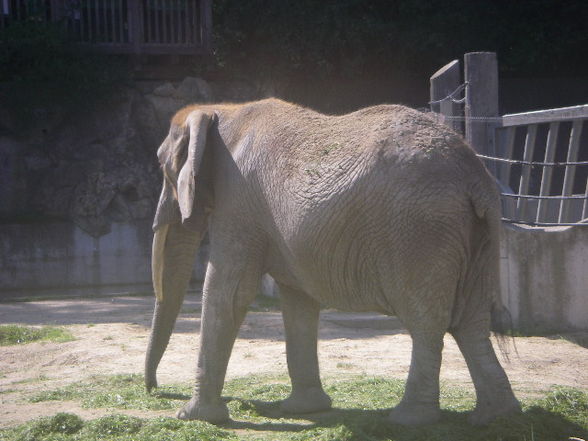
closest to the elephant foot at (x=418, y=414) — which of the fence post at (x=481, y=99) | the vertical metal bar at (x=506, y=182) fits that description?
the vertical metal bar at (x=506, y=182)

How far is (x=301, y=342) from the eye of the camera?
6371 millimetres

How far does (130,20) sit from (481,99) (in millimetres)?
9440

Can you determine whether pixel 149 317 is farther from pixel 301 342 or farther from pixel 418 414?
pixel 418 414

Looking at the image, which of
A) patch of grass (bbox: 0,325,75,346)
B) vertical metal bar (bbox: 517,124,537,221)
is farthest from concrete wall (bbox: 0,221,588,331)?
vertical metal bar (bbox: 517,124,537,221)

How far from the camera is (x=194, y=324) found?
1032 centimetres

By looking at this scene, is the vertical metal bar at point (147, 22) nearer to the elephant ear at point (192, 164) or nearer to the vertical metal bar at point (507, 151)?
the vertical metal bar at point (507, 151)

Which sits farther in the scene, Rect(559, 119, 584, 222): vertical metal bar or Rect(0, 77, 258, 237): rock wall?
Answer: Rect(0, 77, 258, 237): rock wall

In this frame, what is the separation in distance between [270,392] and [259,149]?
194 cm

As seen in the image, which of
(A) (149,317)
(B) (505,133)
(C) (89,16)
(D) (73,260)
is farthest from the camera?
(C) (89,16)

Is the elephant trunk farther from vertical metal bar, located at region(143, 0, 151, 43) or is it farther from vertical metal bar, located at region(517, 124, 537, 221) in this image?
vertical metal bar, located at region(143, 0, 151, 43)

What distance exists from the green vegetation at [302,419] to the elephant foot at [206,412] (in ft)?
0.23

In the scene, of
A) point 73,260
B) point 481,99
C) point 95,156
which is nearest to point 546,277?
point 481,99

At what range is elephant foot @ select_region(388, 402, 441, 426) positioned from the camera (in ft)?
17.0

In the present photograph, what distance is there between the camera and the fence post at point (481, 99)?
9.35 m
